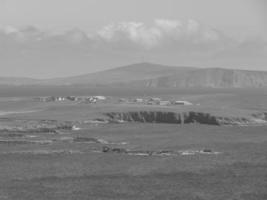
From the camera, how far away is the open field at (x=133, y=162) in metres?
53.1

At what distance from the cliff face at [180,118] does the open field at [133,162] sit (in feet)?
32.7

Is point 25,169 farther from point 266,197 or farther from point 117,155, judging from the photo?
point 266,197

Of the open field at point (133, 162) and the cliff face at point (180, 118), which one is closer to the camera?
the open field at point (133, 162)

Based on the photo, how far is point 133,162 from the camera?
228ft

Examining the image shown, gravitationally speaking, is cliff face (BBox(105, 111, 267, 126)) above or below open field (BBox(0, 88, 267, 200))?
above

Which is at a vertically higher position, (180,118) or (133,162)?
(180,118)

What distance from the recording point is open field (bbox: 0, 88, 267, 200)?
53.1m

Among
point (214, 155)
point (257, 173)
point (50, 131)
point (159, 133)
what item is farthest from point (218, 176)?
point (50, 131)

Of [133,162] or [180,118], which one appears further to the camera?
[180,118]

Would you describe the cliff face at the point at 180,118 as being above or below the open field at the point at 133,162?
above

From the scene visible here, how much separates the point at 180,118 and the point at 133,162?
64.8 m

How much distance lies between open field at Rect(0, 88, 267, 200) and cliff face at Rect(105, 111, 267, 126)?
9965mm

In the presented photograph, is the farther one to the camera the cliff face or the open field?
the cliff face

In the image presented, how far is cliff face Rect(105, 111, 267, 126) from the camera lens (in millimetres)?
129375
